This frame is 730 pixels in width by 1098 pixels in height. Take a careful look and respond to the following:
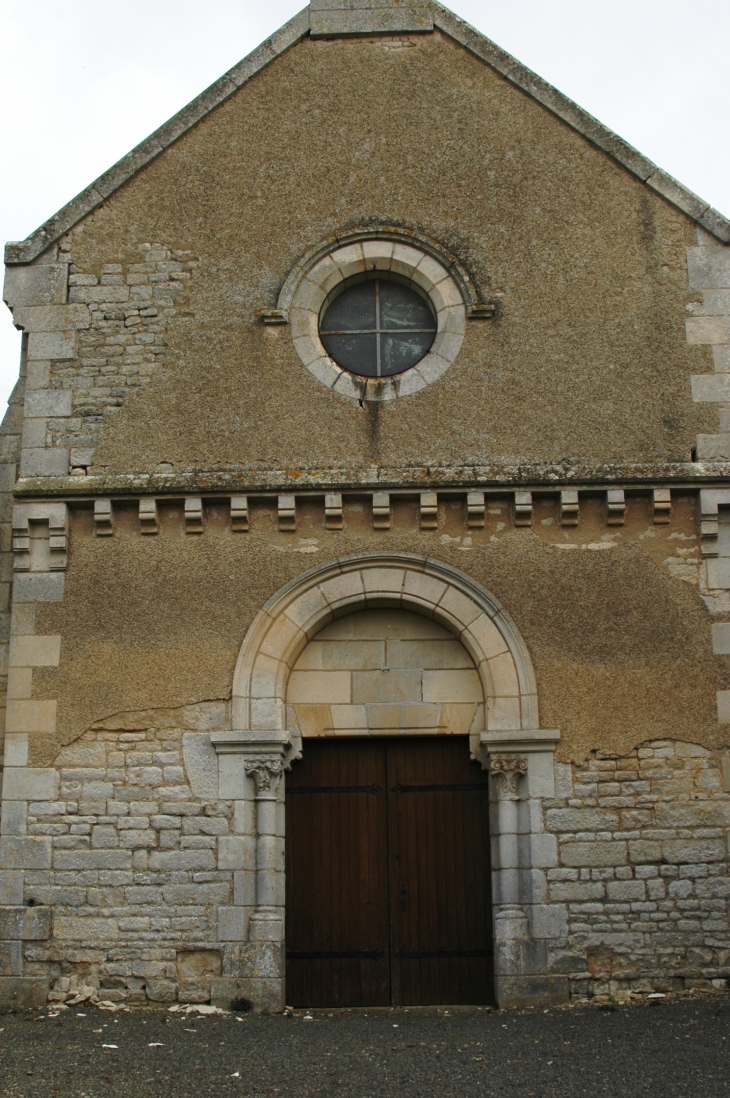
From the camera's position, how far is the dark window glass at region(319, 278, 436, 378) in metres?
9.87

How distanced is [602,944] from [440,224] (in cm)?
594

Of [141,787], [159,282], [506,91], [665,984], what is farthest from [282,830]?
[506,91]

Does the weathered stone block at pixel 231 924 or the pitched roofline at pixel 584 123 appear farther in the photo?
the pitched roofline at pixel 584 123

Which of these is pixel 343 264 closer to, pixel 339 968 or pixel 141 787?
pixel 141 787

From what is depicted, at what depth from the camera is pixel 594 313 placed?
967 centimetres

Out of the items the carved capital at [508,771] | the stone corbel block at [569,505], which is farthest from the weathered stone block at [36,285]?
the carved capital at [508,771]

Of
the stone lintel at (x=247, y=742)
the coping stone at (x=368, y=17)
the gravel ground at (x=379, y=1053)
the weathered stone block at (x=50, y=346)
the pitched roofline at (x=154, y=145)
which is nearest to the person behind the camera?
the gravel ground at (x=379, y=1053)

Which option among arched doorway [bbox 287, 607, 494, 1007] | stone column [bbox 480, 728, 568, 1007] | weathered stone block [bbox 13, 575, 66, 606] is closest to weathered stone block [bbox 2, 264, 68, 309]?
weathered stone block [bbox 13, 575, 66, 606]

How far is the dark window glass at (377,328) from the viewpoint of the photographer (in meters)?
9.87

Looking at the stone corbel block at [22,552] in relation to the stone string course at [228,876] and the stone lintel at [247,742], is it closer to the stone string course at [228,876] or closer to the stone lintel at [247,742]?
the stone string course at [228,876]

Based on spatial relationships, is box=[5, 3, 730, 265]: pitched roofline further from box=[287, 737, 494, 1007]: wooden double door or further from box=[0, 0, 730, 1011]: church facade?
box=[287, 737, 494, 1007]: wooden double door

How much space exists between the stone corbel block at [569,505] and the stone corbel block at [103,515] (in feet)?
11.8

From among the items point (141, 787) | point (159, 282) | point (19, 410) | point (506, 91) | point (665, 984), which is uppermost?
point (506, 91)

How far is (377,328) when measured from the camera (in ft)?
32.7
